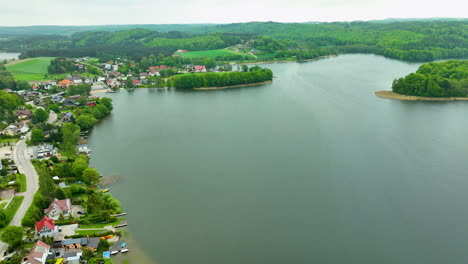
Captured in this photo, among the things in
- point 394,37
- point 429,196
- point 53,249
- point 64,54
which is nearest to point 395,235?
point 429,196

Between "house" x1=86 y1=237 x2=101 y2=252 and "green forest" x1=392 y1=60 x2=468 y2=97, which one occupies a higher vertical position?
"green forest" x1=392 y1=60 x2=468 y2=97

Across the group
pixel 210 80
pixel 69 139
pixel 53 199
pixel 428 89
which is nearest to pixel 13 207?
pixel 53 199

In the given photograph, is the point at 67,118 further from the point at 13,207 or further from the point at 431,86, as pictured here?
the point at 431,86

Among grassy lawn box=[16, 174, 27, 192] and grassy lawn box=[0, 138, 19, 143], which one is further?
grassy lawn box=[0, 138, 19, 143]

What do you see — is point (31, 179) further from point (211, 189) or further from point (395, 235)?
point (395, 235)

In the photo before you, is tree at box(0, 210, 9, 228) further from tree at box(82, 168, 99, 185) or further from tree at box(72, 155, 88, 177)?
tree at box(72, 155, 88, 177)

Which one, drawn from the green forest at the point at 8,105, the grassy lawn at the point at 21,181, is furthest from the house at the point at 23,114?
the grassy lawn at the point at 21,181

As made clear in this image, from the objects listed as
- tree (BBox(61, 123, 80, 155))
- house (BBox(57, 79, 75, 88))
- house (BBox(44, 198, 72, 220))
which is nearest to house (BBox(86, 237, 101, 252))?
house (BBox(44, 198, 72, 220))
